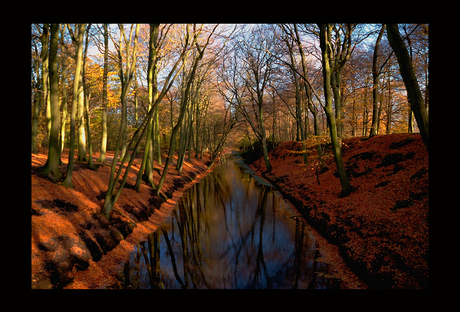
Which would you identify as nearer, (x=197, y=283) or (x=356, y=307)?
(x=356, y=307)

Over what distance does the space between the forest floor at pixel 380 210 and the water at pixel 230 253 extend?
77 centimetres

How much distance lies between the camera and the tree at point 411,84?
4.89 m

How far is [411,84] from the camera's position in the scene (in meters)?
5.14

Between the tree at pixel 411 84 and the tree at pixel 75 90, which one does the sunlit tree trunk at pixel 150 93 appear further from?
the tree at pixel 411 84

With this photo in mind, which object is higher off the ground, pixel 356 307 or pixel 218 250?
pixel 356 307

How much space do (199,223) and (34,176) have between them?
5.78 metres

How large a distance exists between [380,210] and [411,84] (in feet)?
11.7

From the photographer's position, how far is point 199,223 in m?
8.69

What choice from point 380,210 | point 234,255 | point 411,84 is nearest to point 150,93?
point 234,255

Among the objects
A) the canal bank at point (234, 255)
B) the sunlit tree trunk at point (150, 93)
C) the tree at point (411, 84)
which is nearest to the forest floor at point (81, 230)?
the canal bank at point (234, 255)

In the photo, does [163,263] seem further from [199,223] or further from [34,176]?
[34,176]

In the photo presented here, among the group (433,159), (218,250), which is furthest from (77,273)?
(433,159)

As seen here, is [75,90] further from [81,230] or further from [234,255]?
[234,255]

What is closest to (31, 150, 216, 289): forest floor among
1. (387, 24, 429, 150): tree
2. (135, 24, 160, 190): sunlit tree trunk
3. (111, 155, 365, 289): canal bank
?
(111, 155, 365, 289): canal bank
